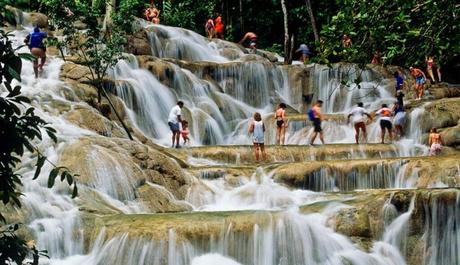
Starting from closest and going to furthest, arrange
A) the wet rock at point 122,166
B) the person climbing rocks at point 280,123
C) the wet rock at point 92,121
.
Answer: the wet rock at point 122,166 → the wet rock at point 92,121 → the person climbing rocks at point 280,123

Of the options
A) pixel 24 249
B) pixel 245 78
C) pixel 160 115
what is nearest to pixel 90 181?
pixel 160 115

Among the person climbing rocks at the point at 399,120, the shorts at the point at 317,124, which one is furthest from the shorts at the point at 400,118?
the shorts at the point at 317,124

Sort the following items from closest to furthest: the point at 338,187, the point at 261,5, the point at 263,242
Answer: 1. the point at 263,242
2. the point at 338,187
3. the point at 261,5

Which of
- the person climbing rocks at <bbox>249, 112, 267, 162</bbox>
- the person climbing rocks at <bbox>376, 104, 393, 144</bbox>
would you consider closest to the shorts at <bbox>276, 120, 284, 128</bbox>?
the person climbing rocks at <bbox>249, 112, 267, 162</bbox>

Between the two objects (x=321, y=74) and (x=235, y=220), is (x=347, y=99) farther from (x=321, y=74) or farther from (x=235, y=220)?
(x=235, y=220)

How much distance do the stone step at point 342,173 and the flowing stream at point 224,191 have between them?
24mm

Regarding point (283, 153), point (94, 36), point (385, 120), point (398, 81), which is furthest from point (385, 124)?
point (94, 36)

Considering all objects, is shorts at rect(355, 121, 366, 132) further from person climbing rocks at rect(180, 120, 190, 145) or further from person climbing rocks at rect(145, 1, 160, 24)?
person climbing rocks at rect(145, 1, 160, 24)

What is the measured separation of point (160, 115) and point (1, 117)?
19.4 m

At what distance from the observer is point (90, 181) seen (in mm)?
13594

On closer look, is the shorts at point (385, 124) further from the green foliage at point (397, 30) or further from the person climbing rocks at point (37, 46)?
the green foliage at point (397, 30)

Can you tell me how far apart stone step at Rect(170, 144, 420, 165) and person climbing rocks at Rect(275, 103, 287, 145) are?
2307 millimetres

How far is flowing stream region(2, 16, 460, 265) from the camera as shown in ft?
36.4

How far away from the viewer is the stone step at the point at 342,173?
1552 cm
